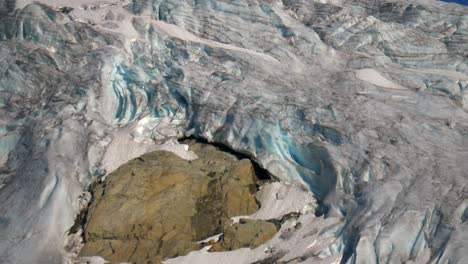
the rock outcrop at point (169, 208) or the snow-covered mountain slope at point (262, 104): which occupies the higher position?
the snow-covered mountain slope at point (262, 104)

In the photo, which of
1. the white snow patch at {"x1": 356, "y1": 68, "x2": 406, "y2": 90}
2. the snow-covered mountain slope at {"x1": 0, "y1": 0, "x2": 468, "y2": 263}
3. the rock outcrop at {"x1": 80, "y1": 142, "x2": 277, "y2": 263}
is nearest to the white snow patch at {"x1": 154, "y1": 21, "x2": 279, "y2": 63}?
the snow-covered mountain slope at {"x1": 0, "y1": 0, "x2": 468, "y2": 263}

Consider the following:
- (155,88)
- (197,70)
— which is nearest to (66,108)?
(155,88)

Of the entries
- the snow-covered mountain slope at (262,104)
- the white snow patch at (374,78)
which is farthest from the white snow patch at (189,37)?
the white snow patch at (374,78)

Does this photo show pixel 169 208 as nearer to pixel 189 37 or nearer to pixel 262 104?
pixel 262 104

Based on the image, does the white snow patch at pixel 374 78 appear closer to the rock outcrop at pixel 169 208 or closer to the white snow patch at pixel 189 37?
the white snow patch at pixel 189 37

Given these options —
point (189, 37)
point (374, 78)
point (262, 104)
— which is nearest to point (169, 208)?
point (262, 104)

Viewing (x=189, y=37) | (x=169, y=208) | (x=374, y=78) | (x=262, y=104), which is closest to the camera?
(x=169, y=208)

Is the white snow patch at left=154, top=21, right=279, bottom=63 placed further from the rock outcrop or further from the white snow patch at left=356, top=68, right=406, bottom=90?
the rock outcrop
